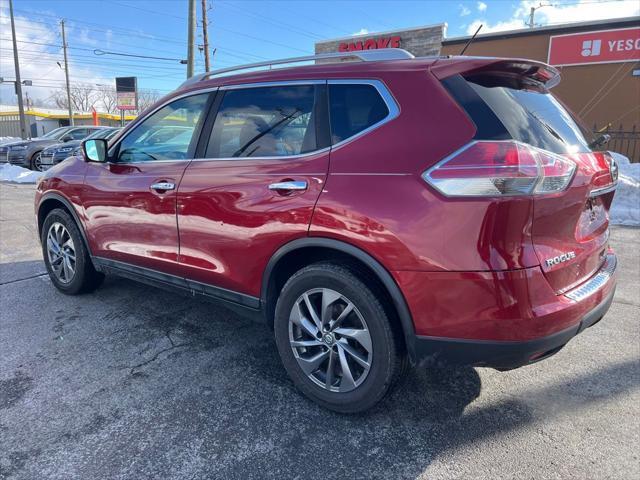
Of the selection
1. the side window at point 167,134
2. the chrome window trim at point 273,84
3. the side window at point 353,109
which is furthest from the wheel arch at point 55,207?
the side window at point 353,109

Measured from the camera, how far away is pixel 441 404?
8.81ft

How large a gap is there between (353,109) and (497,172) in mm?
880

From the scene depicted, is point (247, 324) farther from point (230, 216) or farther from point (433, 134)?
point (433, 134)

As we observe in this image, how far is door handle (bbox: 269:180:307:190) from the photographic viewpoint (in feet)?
8.21

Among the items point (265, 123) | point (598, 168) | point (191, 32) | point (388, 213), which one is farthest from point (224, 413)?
point (191, 32)

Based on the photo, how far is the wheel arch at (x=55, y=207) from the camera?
13.5 feet

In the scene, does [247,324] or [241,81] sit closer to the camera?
[241,81]

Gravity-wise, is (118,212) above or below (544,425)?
above

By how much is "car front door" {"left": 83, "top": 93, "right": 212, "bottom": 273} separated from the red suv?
0.03m

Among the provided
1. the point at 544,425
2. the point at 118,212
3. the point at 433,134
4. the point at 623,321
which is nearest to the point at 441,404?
the point at 544,425

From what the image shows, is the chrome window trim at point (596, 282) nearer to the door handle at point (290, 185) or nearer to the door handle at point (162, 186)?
the door handle at point (290, 185)

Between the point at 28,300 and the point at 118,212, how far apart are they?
151cm

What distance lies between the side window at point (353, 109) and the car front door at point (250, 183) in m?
0.07

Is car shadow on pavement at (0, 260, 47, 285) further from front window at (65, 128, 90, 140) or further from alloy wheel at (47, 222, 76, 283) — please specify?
front window at (65, 128, 90, 140)
